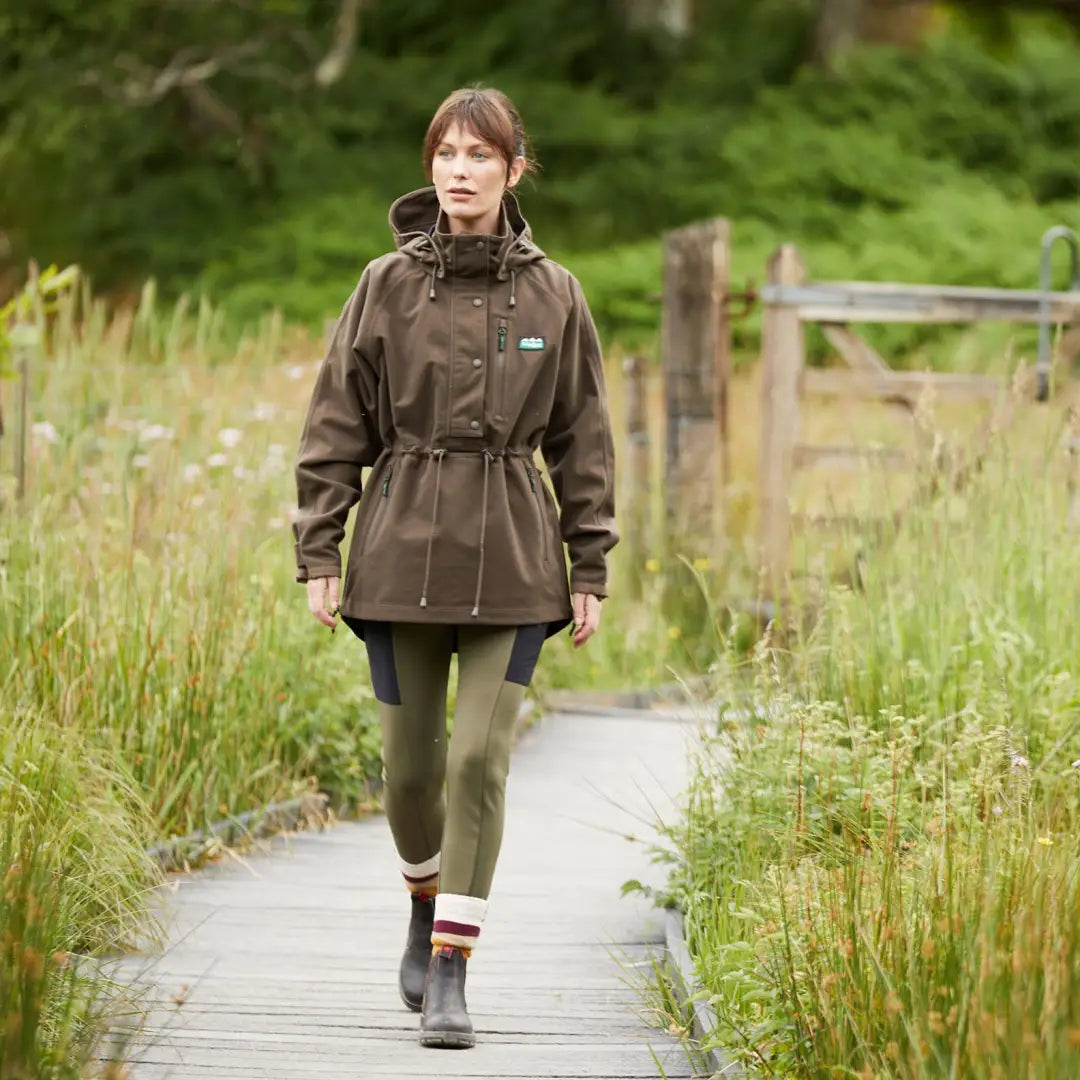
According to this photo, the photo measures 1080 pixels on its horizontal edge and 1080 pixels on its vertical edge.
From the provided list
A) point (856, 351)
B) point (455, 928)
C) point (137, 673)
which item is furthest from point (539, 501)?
A: point (856, 351)

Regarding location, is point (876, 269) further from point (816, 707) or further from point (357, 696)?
point (816, 707)

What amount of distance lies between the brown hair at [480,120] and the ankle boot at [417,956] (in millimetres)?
1637

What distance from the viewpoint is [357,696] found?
6.87 m

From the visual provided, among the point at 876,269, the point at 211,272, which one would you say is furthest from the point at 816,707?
the point at 211,272

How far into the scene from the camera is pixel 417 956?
14.8 feet

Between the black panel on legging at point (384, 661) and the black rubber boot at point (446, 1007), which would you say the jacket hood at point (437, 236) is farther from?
the black rubber boot at point (446, 1007)

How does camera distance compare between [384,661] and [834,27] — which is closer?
[384,661]

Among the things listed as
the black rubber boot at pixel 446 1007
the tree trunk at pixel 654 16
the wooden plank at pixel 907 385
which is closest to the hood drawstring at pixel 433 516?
the black rubber boot at pixel 446 1007

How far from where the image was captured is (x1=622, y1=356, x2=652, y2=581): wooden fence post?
10305 millimetres

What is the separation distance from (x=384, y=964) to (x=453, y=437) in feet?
4.94

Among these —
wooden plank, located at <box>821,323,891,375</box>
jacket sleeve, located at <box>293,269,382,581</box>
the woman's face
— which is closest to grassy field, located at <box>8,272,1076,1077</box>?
jacket sleeve, located at <box>293,269,382,581</box>

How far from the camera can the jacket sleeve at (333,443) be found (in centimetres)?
425

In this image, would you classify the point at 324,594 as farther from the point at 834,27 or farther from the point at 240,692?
the point at 834,27

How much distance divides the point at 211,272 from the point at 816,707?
17.3 metres
